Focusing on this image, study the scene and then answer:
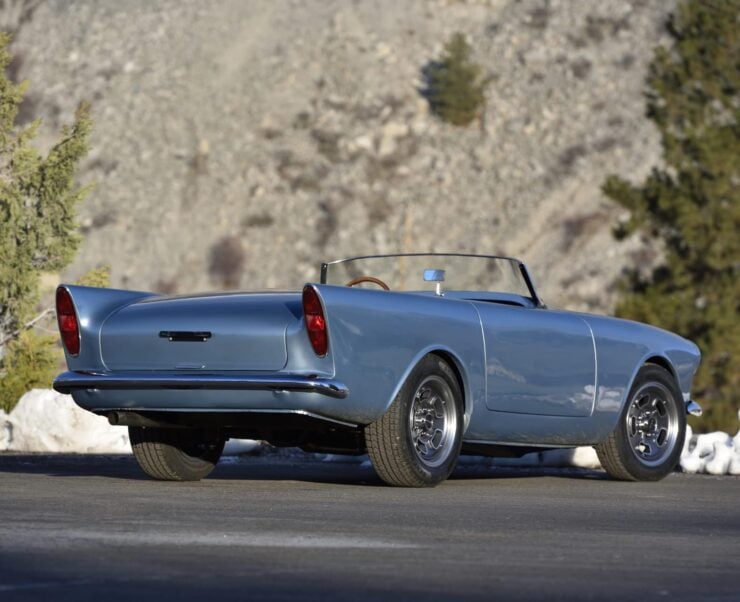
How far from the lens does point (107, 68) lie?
68.5 meters

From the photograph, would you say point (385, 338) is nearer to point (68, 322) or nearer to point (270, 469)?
point (68, 322)

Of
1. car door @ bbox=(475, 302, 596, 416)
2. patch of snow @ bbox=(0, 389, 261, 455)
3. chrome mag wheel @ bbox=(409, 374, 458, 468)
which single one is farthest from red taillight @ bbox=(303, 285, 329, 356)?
patch of snow @ bbox=(0, 389, 261, 455)

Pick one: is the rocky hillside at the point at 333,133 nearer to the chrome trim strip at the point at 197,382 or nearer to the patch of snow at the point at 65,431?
the patch of snow at the point at 65,431

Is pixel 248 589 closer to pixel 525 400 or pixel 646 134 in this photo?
pixel 525 400

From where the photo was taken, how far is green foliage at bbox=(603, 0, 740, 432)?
32906 millimetres

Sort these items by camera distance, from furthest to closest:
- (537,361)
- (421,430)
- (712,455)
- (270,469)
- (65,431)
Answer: (65,431) < (712,455) < (270,469) < (537,361) < (421,430)

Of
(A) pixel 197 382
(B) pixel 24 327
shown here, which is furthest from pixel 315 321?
(B) pixel 24 327

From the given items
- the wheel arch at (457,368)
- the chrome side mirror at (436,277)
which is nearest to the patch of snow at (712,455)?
the chrome side mirror at (436,277)

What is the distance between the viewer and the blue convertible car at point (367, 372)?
8648mm

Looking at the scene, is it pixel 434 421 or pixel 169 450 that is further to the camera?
pixel 169 450

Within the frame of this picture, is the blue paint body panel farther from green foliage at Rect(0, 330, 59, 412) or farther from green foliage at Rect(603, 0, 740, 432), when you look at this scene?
green foliage at Rect(603, 0, 740, 432)

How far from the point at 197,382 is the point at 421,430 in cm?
131

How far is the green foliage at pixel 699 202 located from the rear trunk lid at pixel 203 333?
963 inches

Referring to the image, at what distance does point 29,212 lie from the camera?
Result: 1786 centimetres
